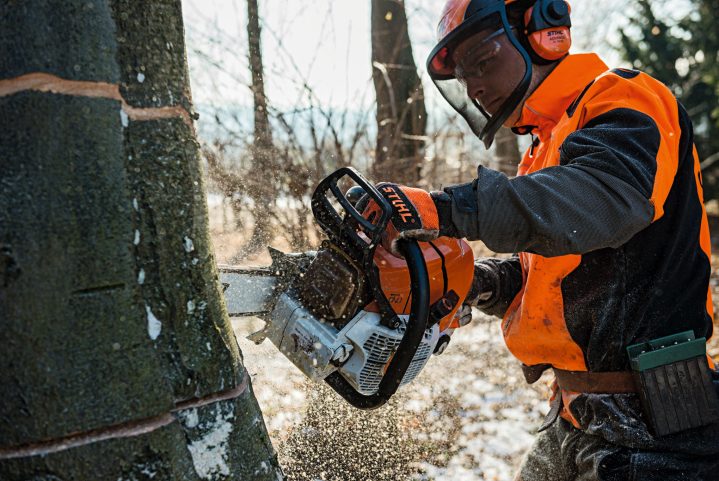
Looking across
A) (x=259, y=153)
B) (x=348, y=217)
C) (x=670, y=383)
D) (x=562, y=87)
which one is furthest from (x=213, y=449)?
(x=259, y=153)

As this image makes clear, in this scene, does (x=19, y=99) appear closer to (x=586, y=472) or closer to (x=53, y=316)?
(x=53, y=316)

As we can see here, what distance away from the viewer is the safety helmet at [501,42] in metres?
2.18

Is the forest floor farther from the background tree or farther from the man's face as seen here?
the background tree

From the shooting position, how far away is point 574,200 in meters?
1.51

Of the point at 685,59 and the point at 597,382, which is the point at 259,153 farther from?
the point at 685,59

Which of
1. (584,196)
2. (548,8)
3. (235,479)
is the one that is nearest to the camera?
(235,479)

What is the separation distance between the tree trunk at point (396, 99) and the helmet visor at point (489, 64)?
265 centimetres

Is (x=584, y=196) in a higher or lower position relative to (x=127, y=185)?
lower

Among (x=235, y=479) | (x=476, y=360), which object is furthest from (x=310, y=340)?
(x=476, y=360)

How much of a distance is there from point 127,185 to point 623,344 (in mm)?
→ 1554

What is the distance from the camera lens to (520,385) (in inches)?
175

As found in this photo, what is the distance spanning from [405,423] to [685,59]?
13078 mm

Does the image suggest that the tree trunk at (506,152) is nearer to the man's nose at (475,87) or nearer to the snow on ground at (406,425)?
the snow on ground at (406,425)

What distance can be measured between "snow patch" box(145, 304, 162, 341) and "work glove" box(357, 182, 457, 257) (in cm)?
73
